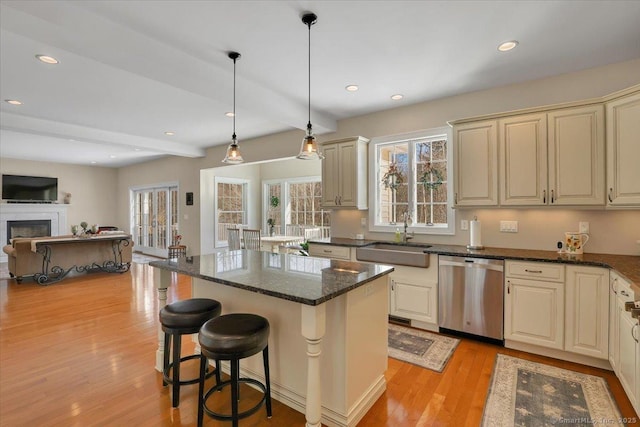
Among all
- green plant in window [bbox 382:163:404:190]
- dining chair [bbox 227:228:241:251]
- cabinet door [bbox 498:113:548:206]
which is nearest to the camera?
cabinet door [bbox 498:113:548:206]

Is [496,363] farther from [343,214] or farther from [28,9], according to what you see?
[28,9]

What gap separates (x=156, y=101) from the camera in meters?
4.06

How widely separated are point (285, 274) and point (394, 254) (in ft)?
5.83

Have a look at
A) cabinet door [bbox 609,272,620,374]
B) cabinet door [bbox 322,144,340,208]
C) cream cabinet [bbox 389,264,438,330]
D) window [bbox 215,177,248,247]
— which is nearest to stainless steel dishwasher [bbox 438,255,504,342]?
cream cabinet [bbox 389,264,438,330]

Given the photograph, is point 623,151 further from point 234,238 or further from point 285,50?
point 234,238

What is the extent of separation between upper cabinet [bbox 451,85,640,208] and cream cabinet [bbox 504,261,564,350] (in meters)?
0.70

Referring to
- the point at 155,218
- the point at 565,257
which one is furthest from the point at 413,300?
the point at 155,218

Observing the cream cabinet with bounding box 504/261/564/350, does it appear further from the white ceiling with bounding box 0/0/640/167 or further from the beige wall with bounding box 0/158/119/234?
the beige wall with bounding box 0/158/119/234

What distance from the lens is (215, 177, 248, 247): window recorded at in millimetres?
7871

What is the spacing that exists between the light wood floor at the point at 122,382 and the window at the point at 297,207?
4.56m

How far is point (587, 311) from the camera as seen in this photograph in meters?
2.57

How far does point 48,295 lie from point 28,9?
15.5 feet

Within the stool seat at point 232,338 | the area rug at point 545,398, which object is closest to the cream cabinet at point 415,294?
the area rug at point 545,398

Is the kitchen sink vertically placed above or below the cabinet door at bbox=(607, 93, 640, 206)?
below
